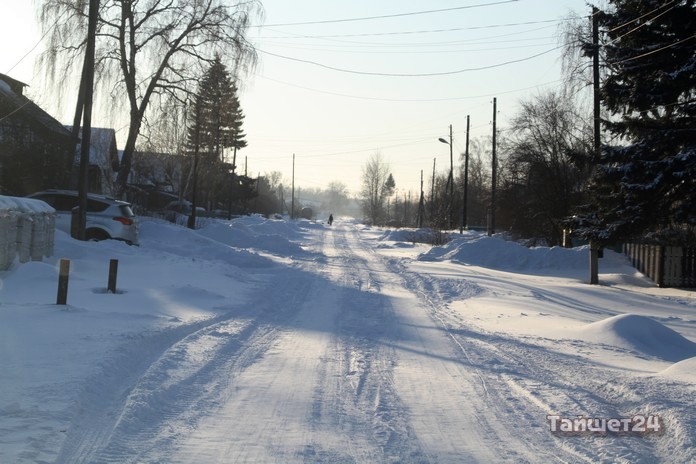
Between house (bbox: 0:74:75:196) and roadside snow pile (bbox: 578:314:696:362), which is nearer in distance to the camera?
roadside snow pile (bbox: 578:314:696:362)

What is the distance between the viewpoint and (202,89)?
2852 cm

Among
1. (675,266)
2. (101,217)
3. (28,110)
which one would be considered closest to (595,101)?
(675,266)

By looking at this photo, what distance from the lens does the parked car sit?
1966 cm

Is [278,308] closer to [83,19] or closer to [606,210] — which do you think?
[606,210]

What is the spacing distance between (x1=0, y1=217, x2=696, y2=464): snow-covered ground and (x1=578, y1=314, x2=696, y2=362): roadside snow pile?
1.3 inches

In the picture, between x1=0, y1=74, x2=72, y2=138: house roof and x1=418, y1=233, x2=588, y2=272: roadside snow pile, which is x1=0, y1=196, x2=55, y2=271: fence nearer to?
x1=0, y1=74, x2=72, y2=138: house roof

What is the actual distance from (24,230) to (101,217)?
658cm

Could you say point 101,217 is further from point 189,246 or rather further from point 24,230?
point 24,230

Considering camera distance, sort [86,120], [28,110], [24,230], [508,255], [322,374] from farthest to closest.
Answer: [28,110] < [508,255] < [86,120] < [24,230] < [322,374]

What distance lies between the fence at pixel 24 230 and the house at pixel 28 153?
11851mm

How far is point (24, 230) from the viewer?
43.2 feet

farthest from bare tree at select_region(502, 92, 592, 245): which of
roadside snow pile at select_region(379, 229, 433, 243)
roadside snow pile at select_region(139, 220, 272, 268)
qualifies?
roadside snow pile at select_region(139, 220, 272, 268)

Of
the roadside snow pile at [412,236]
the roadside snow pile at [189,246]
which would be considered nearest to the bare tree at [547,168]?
the roadside snow pile at [412,236]

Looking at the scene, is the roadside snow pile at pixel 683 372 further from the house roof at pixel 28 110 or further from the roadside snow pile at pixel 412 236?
the roadside snow pile at pixel 412 236
